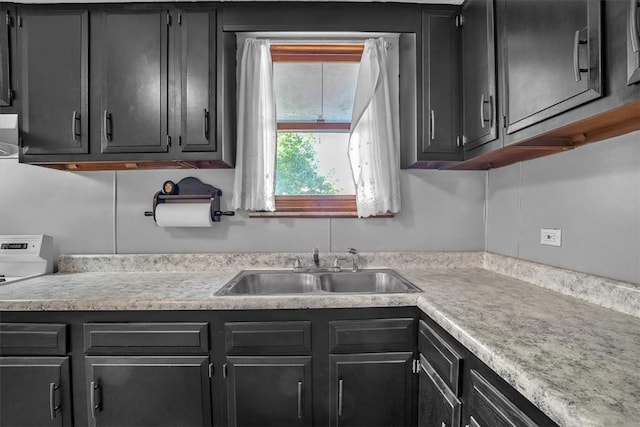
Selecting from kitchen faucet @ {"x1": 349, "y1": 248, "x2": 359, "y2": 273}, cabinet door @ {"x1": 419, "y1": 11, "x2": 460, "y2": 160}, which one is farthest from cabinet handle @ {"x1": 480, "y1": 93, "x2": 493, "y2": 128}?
kitchen faucet @ {"x1": 349, "y1": 248, "x2": 359, "y2": 273}

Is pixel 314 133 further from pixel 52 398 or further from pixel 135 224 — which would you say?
pixel 52 398

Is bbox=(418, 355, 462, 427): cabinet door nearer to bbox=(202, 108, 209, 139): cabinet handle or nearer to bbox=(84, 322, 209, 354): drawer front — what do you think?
bbox=(84, 322, 209, 354): drawer front

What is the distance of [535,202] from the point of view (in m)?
1.60

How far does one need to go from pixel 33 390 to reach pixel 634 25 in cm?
238

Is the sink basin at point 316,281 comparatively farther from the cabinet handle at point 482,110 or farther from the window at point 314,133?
the cabinet handle at point 482,110

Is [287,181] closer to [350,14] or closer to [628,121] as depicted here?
[350,14]

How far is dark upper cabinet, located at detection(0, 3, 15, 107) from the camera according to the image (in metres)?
1.66

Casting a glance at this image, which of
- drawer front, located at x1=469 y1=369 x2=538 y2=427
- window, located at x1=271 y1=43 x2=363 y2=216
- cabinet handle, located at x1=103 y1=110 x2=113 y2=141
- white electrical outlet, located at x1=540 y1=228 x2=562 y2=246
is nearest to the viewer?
drawer front, located at x1=469 y1=369 x2=538 y2=427

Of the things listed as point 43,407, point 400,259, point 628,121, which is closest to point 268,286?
point 400,259

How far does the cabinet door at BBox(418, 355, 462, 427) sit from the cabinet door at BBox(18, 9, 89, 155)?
77.5 inches

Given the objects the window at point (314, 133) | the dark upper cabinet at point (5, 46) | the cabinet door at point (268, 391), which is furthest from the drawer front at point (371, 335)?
the dark upper cabinet at point (5, 46)

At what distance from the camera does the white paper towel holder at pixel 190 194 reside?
1.94m

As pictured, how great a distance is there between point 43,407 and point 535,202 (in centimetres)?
245

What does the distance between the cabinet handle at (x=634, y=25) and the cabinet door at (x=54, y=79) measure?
7.13 ft
